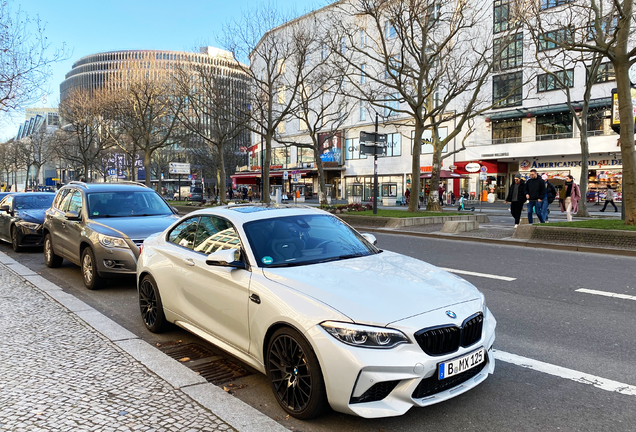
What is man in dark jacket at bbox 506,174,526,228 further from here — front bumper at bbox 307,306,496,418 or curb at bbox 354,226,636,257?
front bumper at bbox 307,306,496,418

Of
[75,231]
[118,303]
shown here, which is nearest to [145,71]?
[75,231]

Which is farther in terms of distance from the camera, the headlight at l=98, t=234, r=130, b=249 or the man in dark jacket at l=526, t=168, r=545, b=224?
the man in dark jacket at l=526, t=168, r=545, b=224

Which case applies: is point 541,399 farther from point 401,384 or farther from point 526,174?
point 526,174

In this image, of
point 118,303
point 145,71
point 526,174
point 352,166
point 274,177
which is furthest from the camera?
point 274,177

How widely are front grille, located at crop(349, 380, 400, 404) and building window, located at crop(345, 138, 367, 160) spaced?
5293 cm

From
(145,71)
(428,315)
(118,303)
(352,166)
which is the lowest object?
(118,303)

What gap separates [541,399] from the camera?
11.4 feet

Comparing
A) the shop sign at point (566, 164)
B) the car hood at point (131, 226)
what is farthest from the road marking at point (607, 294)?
the shop sign at point (566, 164)

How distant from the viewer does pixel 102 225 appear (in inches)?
300

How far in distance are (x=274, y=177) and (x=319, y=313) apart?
59.6 m

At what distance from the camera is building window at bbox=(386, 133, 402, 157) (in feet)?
168

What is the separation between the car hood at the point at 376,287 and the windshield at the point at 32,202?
1142 cm

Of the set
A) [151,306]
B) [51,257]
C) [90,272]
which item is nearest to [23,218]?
[51,257]

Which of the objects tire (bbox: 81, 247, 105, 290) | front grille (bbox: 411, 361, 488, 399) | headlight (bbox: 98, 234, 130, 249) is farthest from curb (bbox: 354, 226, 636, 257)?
tire (bbox: 81, 247, 105, 290)
